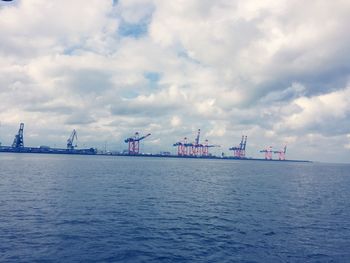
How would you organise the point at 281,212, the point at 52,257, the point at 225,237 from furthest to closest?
the point at 281,212
the point at 225,237
the point at 52,257

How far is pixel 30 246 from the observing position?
63.7ft

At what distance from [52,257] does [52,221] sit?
Answer: 886 centimetres

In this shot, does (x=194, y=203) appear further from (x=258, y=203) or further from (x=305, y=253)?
(x=305, y=253)

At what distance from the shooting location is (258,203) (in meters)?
39.2

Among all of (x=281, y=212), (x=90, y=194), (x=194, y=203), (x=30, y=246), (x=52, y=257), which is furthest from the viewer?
(x=90, y=194)

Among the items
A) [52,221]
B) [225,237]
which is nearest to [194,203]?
[225,237]

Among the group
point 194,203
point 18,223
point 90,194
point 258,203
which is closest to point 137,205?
point 194,203

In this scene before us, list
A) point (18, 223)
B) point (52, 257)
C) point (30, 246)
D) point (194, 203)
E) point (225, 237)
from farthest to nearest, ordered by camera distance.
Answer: point (194, 203) → point (18, 223) → point (225, 237) → point (30, 246) → point (52, 257)

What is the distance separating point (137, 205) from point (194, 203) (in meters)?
7.48

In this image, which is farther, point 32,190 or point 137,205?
point 32,190

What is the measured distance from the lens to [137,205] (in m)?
34.9

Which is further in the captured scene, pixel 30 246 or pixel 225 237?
pixel 225 237

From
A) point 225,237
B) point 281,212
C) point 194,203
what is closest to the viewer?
point 225,237

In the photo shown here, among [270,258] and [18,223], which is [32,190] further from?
[270,258]
